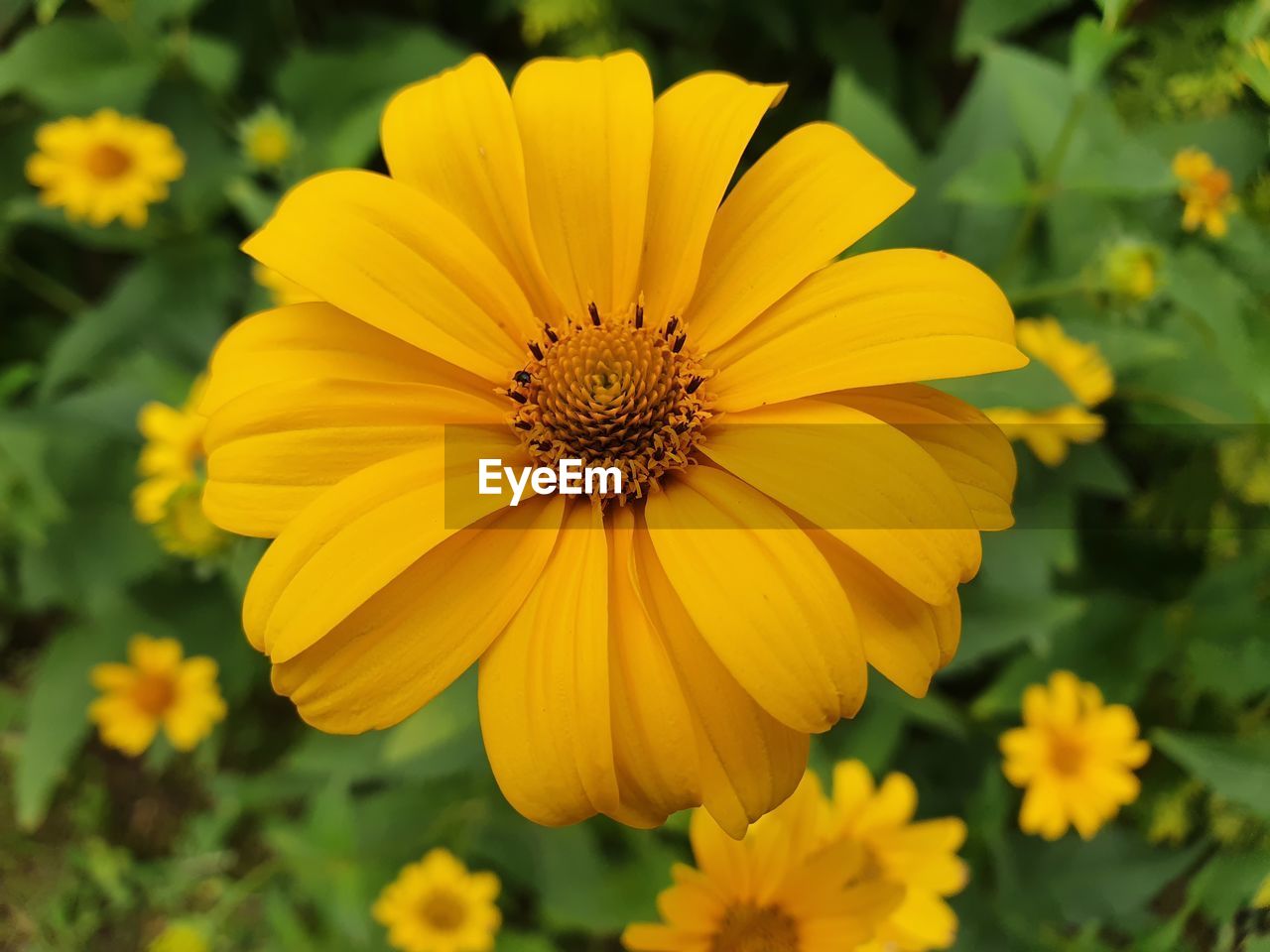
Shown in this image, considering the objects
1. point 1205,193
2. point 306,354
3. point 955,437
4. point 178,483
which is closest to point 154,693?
point 178,483

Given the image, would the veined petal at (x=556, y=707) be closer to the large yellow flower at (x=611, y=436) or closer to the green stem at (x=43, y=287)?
the large yellow flower at (x=611, y=436)

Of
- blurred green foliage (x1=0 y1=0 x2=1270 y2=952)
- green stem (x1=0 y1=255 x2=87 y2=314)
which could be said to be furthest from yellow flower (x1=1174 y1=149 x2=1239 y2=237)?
green stem (x1=0 y1=255 x2=87 y2=314)

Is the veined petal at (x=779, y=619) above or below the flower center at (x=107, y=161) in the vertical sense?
below

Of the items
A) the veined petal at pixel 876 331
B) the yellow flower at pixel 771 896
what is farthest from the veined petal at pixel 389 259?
the yellow flower at pixel 771 896

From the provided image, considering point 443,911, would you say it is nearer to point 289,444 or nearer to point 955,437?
point 289,444

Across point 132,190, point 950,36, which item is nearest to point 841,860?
point 132,190

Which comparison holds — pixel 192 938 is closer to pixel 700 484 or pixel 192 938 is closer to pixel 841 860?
pixel 841 860

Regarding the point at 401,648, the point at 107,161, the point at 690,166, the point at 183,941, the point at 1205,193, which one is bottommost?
the point at 183,941
